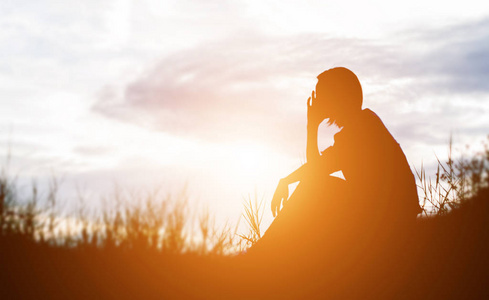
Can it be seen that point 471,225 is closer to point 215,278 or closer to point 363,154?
point 363,154

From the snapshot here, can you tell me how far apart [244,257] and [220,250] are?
1.11 ft

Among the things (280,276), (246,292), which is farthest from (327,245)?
(246,292)

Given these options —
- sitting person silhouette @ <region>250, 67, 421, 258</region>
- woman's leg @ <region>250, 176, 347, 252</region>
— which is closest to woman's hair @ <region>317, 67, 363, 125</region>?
sitting person silhouette @ <region>250, 67, 421, 258</region>

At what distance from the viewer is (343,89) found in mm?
5363

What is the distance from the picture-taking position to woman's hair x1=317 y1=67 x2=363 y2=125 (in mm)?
5355

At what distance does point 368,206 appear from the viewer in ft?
16.3

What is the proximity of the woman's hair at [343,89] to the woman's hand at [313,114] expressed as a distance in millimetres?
246

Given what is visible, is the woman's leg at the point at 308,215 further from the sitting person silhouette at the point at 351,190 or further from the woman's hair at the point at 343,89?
the woman's hair at the point at 343,89

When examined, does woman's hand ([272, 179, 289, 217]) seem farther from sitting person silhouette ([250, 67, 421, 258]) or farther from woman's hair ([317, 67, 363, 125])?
woman's hair ([317, 67, 363, 125])

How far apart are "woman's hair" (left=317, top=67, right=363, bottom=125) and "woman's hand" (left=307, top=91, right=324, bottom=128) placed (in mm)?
246

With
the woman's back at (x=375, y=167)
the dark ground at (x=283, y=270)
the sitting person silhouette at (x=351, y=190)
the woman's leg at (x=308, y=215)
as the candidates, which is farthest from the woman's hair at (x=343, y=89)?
the dark ground at (x=283, y=270)

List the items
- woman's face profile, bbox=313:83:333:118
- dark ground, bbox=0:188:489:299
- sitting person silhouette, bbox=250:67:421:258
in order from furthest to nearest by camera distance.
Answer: woman's face profile, bbox=313:83:333:118 → sitting person silhouette, bbox=250:67:421:258 → dark ground, bbox=0:188:489:299

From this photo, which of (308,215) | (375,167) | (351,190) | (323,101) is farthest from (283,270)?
(323,101)

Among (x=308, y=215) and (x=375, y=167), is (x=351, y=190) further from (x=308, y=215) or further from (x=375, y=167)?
(x=308, y=215)
